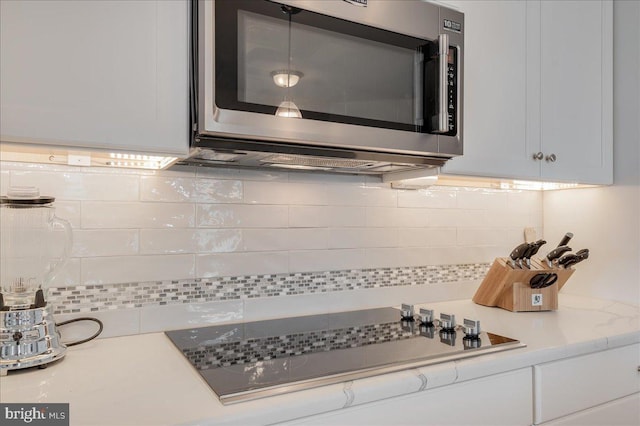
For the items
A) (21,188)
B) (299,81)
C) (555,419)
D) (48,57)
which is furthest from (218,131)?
(555,419)

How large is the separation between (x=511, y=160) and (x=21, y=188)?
1.45m

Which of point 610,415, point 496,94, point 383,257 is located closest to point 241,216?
point 383,257

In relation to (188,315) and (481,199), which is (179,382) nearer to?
(188,315)

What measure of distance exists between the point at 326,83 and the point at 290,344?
2.26 ft

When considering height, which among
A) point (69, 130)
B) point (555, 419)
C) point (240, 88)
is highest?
point (240, 88)

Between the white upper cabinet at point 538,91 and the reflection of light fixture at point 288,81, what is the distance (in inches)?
22.8

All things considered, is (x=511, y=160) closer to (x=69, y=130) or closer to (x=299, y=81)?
(x=299, y=81)

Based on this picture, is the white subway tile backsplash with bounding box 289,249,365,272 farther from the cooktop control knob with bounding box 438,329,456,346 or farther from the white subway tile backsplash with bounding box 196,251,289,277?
the cooktop control knob with bounding box 438,329,456,346

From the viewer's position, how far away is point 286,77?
1.11 meters

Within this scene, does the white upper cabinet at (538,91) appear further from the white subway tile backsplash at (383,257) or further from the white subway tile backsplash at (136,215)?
the white subway tile backsplash at (136,215)

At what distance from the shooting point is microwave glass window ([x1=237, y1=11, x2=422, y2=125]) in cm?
107

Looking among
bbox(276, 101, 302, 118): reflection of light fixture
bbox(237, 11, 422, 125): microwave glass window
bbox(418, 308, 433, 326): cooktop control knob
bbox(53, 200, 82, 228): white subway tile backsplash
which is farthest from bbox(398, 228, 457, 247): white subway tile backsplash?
bbox(53, 200, 82, 228): white subway tile backsplash

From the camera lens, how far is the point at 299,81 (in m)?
1.13

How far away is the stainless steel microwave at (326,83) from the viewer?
3.41ft
